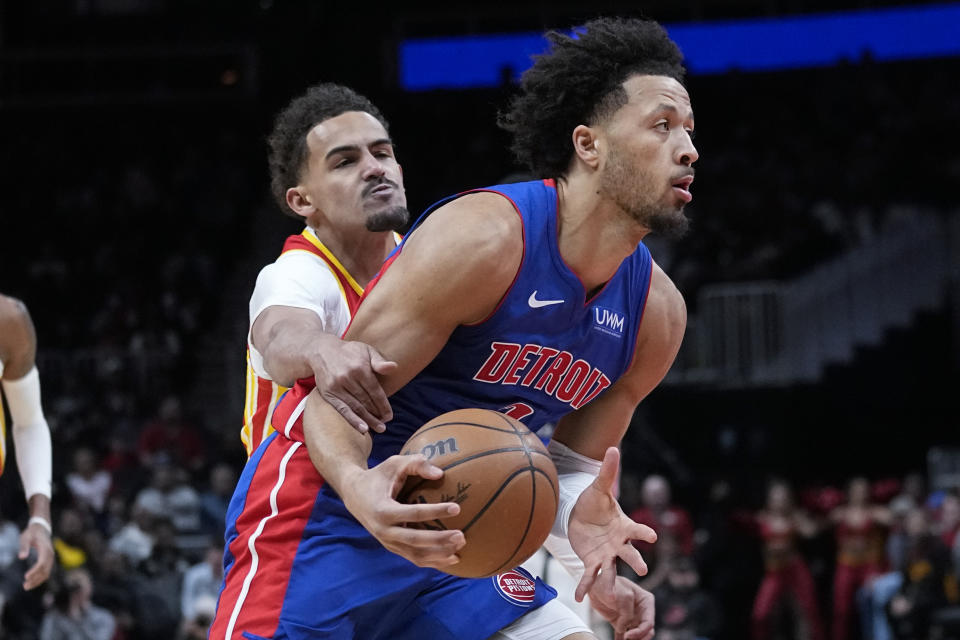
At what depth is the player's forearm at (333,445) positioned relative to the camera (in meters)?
2.83

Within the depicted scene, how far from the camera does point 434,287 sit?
293 cm

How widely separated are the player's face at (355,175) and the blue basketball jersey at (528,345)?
0.86 metres

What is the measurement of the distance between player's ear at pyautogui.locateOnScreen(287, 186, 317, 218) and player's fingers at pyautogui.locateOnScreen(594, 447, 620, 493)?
1.56 m

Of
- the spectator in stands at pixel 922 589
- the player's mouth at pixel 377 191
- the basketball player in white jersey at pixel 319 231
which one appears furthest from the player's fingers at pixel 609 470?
the spectator in stands at pixel 922 589

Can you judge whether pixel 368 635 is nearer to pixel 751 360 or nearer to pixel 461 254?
pixel 461 254

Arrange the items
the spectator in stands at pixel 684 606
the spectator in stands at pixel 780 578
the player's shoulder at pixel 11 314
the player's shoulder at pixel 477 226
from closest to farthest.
Answer: the player's shoulder at pixel 477 226 → the player's shoulder at pixel 11 314 → the spectator in stands at pixel 684 606 → the spectator in stands at pixel 780 578

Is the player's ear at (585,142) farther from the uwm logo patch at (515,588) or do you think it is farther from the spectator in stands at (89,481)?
the spectator in stands at (89,481)

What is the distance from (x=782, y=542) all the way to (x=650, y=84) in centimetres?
825

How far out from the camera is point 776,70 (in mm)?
19203

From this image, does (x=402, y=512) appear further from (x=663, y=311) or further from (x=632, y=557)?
(x=663, y=311)

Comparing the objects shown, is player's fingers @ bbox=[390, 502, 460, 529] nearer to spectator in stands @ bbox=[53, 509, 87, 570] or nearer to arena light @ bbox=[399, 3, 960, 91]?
spectator in stands @ bbox=[53, 509, 87, 570]

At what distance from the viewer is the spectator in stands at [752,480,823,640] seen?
10789 mm

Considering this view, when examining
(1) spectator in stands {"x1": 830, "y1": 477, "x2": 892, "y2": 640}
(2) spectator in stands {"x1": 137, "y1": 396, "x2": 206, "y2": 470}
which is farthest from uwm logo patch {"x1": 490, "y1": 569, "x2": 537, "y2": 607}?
(2) spectator in stands {"x1": 137, "y1": 396, "x2": 206, "y2": 470}

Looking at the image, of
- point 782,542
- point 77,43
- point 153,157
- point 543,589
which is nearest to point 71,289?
point 153,157
